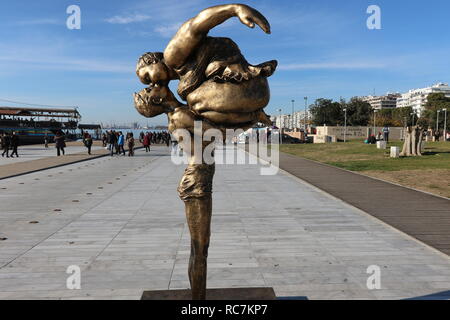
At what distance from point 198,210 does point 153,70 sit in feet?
4.06

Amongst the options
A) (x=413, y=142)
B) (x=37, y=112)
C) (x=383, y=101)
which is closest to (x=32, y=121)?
(x=37, y=112)

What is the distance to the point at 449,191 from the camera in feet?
36.6

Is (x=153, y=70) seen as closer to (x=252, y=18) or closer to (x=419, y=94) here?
(x=252, y=18)

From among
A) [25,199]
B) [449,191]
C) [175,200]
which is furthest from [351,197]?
[25,199]

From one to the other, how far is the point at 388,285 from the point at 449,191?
846 cm

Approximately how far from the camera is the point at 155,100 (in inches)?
123

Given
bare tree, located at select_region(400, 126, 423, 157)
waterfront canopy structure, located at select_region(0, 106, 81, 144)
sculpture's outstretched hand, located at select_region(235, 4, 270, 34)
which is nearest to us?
sculpture's outstretched hand, located at select_region(235, 4, 270, 34)

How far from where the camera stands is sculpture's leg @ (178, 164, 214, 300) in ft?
10.1

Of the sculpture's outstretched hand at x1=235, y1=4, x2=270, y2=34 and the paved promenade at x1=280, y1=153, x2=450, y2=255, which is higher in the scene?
the sculpture's outstretched hand at x1=235, y1=4, x2=270, y2=34

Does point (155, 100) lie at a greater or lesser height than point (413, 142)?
greater

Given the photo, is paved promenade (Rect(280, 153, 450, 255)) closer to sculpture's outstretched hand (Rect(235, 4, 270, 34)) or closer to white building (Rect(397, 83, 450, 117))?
sculpture's outstretched hand (Rect(235, 4, 270, 34))

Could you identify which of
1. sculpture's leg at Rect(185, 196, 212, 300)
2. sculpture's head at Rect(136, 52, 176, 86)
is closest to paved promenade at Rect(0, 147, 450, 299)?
sculpture's leg at Rect(185, 196, 212, 300)

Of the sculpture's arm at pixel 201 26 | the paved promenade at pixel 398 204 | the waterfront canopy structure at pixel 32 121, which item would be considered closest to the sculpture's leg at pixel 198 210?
the sculpture's arm at pixel 201 26

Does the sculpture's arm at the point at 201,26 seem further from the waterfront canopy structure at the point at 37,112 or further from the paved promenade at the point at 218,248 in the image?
the waterfront canopy structure at the point at 37,112
